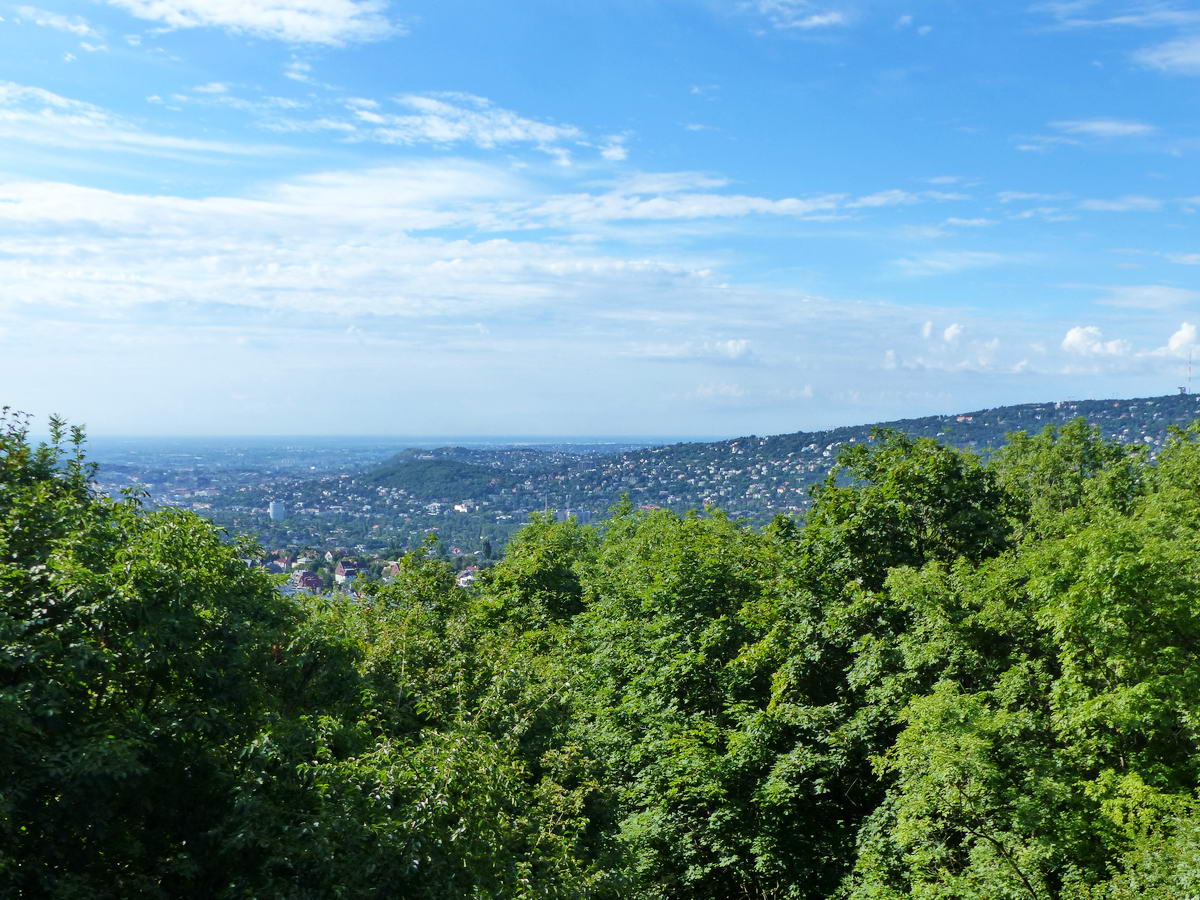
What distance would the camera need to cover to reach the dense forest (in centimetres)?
872

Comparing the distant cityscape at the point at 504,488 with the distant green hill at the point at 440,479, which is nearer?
the distant cityscape at the point at 504,488

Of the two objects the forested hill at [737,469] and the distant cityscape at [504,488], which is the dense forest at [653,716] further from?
the distant cityscape at [504,488]

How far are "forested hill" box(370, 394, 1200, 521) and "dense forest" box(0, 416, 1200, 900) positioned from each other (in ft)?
144

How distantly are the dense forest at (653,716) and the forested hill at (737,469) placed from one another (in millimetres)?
43855

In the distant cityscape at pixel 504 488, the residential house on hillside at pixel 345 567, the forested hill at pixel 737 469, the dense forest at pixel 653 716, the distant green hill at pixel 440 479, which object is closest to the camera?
the dense forest at pixel 653 716

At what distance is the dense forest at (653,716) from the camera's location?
8.72 meters

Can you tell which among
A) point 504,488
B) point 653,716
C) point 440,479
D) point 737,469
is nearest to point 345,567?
point 653,716

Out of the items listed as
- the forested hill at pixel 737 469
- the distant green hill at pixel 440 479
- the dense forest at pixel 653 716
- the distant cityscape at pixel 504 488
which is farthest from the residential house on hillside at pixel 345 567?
the distant green hill at pixel 440 479

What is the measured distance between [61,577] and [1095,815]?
15.6 metres

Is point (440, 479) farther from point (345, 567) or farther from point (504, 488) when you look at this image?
point (345, 567)

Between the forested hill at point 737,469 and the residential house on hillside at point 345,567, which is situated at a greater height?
the forested hill at point 737,469

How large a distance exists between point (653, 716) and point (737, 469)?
123 metres

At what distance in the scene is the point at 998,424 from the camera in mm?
111938

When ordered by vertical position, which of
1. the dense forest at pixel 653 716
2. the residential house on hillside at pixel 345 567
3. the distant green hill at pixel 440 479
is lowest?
the residential house on hillside at pixel 345 567
